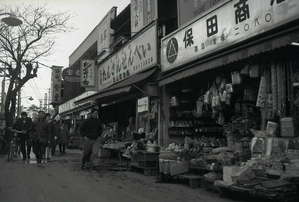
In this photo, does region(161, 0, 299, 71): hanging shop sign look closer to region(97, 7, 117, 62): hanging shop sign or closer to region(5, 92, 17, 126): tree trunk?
region(97, 7, 117, 62): hanging shop sign

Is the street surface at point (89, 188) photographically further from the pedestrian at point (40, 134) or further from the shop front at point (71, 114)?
the shop front at point (71, 114)

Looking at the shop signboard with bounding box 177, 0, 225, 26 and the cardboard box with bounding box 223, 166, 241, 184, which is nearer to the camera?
the cardboard box with bounding box 223, 166, 241, 184

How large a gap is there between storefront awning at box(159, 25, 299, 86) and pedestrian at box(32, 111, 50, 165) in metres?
6.28

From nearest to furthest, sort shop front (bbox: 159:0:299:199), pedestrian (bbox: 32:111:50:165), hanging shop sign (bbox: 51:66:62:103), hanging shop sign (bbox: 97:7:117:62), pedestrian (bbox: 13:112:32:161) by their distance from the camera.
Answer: shop front (bbox: 159:0:299:199)
pedestrian (bbox: 32:111:50:165)
pedestrian (bbox: 13:112:32:161)
hanging shop sign (bbox: 97:7:117:62)
hanging shop sign (bbox: 51:66:62:103)

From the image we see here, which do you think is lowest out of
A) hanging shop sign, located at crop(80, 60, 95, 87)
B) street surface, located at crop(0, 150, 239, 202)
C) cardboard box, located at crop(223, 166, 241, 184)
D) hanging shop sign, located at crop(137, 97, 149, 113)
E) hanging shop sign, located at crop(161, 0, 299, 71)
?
street surface, located at crop(0, 150, 239, 202)

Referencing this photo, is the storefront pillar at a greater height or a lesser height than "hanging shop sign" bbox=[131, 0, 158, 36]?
lesser

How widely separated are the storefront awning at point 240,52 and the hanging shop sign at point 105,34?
10.2 metres

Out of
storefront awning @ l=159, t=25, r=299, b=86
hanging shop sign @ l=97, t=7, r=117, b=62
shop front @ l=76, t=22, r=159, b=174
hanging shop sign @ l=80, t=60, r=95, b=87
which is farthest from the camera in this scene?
hanging shop sign @ l=80, t=60, r=95, b=87

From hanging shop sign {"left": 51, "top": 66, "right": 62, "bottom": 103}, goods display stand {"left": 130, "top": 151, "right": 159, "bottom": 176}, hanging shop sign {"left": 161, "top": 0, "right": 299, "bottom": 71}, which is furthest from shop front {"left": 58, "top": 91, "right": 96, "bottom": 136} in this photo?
hanging shop sign {"left": 161, "top": 0, "right": 299, "bottom": 71}

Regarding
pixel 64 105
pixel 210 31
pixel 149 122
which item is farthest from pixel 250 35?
pixel 64 105

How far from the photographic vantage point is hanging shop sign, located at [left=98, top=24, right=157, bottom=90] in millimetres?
15188

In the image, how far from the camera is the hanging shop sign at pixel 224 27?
8.45 m

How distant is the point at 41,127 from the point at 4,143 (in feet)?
26.3

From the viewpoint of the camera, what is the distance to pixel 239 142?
10.1 meters
